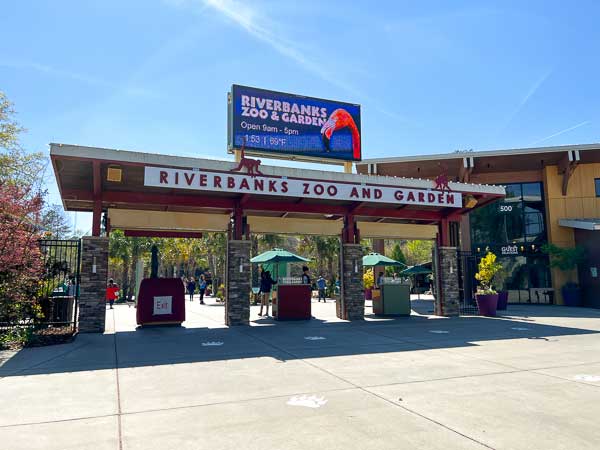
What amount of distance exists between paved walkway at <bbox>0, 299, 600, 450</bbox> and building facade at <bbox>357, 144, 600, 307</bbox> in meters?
15.2

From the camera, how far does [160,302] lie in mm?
14281

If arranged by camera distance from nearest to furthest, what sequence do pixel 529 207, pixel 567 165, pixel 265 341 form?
pixel 265 341 → pixel 567 165 → pixel 529 207

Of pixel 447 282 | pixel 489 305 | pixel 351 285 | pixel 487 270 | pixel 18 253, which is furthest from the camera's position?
pixel 487 270

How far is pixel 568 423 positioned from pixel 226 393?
4.18 metres

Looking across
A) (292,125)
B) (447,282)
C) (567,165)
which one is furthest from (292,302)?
(567,165)

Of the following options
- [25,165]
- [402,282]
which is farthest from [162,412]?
[25,165]

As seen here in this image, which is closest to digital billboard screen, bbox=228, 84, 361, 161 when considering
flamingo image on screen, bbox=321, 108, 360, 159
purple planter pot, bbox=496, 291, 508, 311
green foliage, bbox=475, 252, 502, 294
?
flamingo image on screen, bbox=321, 108, 360, 159

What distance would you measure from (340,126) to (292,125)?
81.0 inches

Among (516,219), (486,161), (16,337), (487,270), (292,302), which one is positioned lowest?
(16,337)

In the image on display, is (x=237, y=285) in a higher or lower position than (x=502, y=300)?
higher

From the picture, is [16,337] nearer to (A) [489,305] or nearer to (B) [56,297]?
(B) [56,297]

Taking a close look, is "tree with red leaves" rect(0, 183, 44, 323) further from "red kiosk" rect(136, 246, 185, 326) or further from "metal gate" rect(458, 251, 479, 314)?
"metal gate" rect(458, 251, 479, 314)

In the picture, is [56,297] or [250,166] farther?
[250,166]

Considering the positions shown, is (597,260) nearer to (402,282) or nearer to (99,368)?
(402,282)
